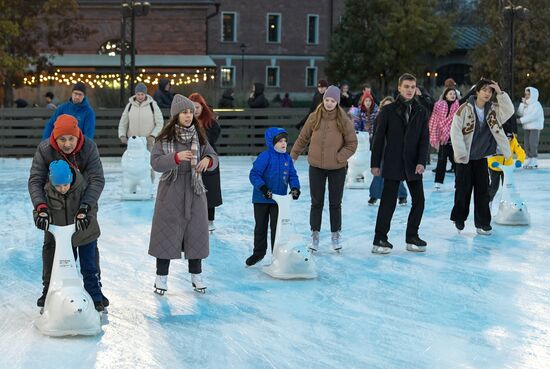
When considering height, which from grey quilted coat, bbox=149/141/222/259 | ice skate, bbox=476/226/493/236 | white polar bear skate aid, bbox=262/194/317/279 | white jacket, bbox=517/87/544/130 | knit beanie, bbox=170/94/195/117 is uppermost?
knit beanie, bbox=170/94/195/117

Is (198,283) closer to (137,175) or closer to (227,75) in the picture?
(137,175)

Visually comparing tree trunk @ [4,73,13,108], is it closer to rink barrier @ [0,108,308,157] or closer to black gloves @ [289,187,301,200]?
rink barrier @ [0,108,308,157]

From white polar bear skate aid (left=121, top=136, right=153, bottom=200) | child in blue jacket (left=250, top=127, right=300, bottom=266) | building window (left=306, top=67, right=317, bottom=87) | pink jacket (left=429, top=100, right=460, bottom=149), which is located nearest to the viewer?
child in blue jacket (left=250, top=127, right=300, bottom=266)

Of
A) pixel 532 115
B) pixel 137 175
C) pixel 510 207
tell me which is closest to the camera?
pixel 510 207

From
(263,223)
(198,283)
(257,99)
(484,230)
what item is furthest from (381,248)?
(257,99)

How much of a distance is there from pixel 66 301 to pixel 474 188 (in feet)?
18.5

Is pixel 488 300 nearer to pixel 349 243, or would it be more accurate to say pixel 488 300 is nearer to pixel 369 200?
pixel 349 243

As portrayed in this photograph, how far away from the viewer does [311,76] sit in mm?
60000

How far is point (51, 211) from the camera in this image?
273 inches

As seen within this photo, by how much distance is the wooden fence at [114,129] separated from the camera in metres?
23.1

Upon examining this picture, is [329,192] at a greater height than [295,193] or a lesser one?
lesser

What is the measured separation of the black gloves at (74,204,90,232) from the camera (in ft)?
22.3

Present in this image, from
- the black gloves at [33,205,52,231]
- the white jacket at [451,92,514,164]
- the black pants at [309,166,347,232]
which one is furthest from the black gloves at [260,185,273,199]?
the white jacket at [451,92,514,164]

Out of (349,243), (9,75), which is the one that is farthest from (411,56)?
(349,243)
